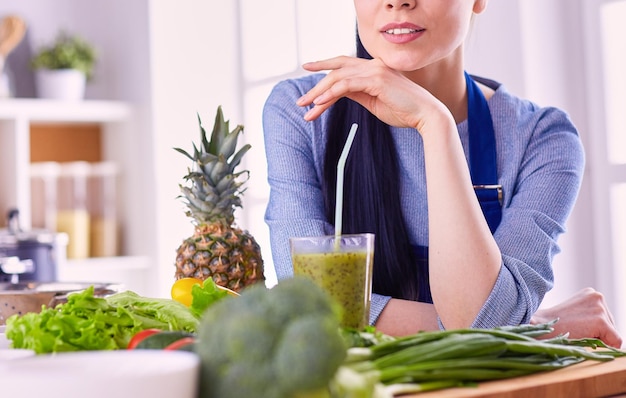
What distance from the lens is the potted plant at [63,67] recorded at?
13.9 feet

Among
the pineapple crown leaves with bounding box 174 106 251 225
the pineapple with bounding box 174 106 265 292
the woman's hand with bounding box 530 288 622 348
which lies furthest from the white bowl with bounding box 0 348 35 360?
the woman's hand with bounding box 530 288 622 348

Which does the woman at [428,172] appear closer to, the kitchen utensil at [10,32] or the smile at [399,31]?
the smile at [399,31]

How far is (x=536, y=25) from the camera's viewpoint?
325cm

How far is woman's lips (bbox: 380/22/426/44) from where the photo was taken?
167cm

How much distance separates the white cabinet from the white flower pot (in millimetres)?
69

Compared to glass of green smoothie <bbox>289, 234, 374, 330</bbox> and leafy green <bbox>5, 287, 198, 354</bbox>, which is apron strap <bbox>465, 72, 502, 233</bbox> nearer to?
glass of green smoothie <bbox>289, 234, 374, 330</bbox>

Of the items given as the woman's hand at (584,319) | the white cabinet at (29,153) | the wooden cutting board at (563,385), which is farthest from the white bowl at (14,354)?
the white cabinet at (29,153)

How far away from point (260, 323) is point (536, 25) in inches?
112

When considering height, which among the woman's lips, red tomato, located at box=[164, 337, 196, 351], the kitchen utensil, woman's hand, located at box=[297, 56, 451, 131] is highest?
the kitchen utensil

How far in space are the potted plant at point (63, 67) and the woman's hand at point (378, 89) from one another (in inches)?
114

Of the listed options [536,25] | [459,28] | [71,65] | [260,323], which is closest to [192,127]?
[71,65]

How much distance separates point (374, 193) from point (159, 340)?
1105mm

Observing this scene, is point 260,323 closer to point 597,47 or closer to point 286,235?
point 286,235

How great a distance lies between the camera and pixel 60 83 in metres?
4.24
